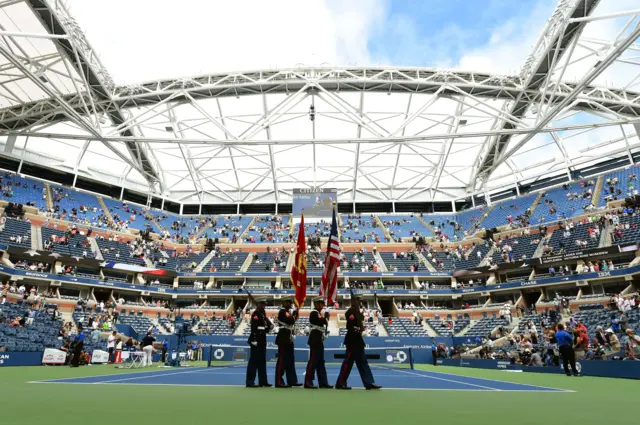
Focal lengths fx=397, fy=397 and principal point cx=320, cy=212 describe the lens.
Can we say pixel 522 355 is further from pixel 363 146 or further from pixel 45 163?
pixel 45 163

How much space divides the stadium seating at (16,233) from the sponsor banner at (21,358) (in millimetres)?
22805

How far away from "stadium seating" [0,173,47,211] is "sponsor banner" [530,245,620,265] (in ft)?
164

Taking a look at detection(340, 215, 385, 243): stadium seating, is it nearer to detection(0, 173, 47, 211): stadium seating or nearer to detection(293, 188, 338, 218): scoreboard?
detection(293, 188, 338, 218): scoreboard

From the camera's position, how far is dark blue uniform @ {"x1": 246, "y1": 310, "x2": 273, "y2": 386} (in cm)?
854

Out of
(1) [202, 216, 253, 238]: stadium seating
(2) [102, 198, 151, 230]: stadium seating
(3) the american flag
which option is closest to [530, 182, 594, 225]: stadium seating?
(1) [202, 216, 253, 238]: stadium seating

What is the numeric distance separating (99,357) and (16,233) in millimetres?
23399

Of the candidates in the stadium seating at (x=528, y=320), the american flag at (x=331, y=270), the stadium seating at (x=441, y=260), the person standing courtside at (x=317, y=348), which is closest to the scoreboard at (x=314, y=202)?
the stadium seating at (x=441, y=260)

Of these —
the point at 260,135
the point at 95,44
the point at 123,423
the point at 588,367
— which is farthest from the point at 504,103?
the point at 123,423

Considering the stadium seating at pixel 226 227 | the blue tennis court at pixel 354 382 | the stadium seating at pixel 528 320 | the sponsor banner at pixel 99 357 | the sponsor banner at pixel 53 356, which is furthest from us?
the stadium seating at pixel 226 227

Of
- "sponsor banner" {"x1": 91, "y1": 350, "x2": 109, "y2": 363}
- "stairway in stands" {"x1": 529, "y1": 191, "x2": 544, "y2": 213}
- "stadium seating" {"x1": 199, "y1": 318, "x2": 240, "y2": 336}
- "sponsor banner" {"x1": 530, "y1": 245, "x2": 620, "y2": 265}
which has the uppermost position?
"stairway in stands" {"x1": 529, "y1": 191, "x2": 544, "y2": 213}

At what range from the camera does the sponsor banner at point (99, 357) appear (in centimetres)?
2023

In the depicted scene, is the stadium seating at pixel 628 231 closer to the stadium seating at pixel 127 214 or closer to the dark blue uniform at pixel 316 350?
the dark blue uniform at pixel 316 350

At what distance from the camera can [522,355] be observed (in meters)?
17.9

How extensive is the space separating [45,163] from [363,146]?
35778mm
